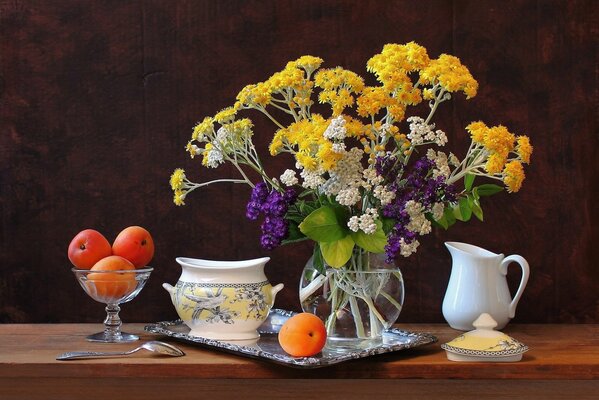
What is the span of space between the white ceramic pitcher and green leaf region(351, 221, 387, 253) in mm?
284

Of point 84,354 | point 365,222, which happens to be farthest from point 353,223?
point 84,354

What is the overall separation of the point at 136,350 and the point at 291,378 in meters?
0.27

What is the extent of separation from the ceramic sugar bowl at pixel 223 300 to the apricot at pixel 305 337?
14 cm

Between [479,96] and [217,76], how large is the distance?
54 centimetres

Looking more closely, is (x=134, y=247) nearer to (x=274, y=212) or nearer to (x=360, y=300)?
(x=274, y=212)

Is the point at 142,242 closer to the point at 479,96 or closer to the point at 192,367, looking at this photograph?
the point at 192,367

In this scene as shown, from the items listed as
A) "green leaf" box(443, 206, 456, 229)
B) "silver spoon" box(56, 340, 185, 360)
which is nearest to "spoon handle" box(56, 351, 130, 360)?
"silver spoon" box(56, 340, 185, 360)

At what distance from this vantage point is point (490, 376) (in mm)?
1355

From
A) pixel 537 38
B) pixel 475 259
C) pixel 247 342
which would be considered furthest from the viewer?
pixel 537 38

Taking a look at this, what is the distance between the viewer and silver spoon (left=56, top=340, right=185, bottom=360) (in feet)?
4.61

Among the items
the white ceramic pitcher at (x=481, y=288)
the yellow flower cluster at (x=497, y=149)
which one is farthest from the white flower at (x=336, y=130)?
the white ceramic pitcher at (x=481, y=288)

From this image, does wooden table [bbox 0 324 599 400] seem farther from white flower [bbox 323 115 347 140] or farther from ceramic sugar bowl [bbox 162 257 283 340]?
white flower [bbox 323 115 347 140]

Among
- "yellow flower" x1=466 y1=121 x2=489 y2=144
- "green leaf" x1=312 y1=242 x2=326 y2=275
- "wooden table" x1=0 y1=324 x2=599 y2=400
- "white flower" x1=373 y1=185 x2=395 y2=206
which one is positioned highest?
"yellow flower" x1=466 y1=121 x2=489 y2=144

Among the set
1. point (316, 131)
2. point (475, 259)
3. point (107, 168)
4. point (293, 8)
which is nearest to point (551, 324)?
point (475, 259)
